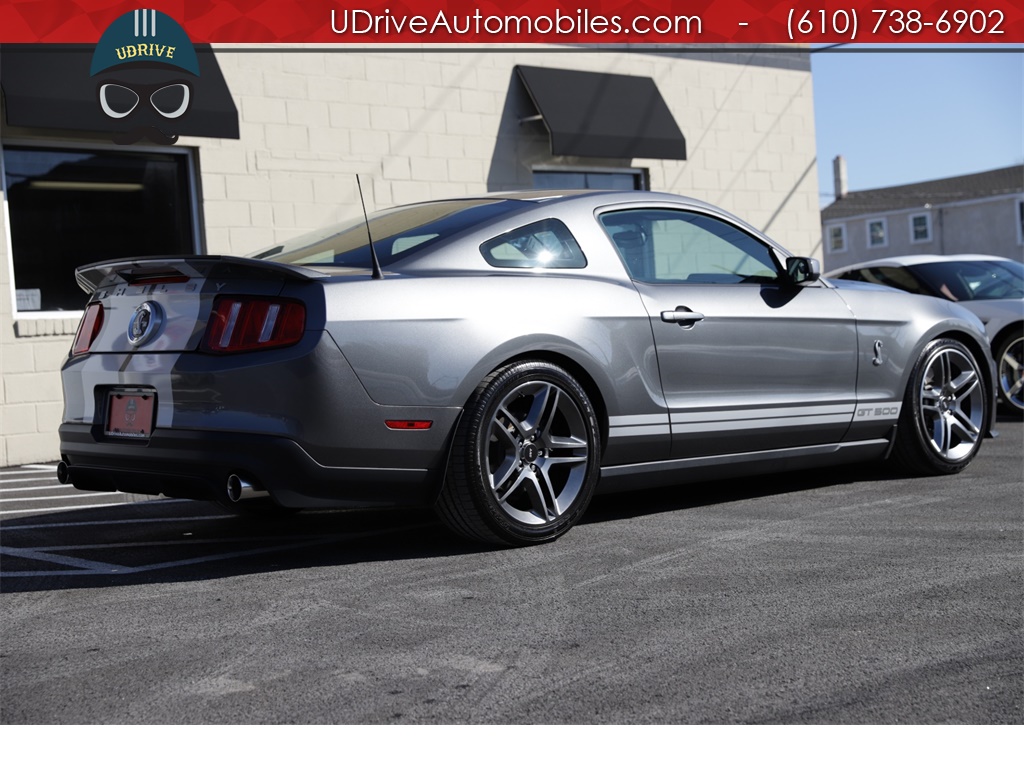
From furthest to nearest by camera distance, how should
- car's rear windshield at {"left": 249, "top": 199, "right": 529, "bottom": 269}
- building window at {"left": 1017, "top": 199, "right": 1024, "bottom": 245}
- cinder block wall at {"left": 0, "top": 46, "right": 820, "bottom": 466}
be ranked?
building window at {"left": 1017, "top": 199, "right": 1024, "bottom": 245} → cinder block wall at {"left": 0, "top": 46, "right": 820, "bottom": 466} → car's rear windshield at {"left": 249, "top": 199, "right": 529, "bottom": 269}

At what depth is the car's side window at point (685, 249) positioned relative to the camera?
561cm

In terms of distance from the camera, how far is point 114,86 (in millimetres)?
9883

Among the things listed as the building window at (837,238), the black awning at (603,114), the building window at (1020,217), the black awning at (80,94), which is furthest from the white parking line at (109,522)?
the building window at (837,238)

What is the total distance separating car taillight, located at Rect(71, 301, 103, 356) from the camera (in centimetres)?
514

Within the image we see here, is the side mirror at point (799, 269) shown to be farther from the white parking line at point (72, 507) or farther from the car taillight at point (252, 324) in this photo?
the white parking line at point (72, 507)

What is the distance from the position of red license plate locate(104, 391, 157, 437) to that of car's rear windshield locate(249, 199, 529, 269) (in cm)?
84

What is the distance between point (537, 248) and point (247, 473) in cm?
156

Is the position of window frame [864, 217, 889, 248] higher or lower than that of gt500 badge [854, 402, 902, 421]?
higher

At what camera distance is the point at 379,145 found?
11602 mm

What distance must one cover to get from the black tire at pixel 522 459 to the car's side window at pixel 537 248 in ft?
1.51

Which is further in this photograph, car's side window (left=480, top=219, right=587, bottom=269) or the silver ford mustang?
car's side window (left=480, top=219, right=587, bottom=269)

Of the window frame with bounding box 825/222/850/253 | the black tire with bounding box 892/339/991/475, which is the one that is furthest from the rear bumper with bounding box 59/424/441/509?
the window frame with bounding box 825/222/850/253
